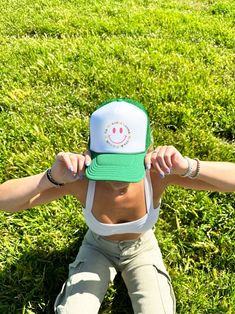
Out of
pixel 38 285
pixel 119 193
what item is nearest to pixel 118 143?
pixel 119 193

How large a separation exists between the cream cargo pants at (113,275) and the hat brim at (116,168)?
2.52ft

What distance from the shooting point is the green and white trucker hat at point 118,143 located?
2.39 metres

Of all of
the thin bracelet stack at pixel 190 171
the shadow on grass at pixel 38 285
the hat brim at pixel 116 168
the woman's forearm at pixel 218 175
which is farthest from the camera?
the shadow on grass at pixel 38 285

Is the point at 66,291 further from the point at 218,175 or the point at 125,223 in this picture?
the point at 218,175

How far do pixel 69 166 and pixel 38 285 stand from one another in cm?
125

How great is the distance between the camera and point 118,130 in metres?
2.46

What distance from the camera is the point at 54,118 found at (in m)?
4.66

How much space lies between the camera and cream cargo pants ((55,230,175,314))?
2873mm

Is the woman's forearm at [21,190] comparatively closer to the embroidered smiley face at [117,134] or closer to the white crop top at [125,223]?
the white crop top at [125,223]

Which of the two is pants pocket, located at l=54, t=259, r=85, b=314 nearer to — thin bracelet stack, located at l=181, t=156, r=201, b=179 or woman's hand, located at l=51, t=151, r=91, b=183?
woman's hand, located at l=51, t=151, r=91, b=183

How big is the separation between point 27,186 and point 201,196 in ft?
5.56

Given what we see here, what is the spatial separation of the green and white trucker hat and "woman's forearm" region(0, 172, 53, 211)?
0.42 metres

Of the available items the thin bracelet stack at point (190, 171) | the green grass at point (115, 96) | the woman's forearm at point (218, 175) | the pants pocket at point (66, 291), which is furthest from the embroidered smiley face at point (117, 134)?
the green grass at point (115, 96)

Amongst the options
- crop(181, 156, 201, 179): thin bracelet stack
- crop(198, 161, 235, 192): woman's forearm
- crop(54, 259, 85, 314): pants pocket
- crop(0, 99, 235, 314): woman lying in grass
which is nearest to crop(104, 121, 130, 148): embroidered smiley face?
crop(0, 99, 235, 314): woman lying in grass
